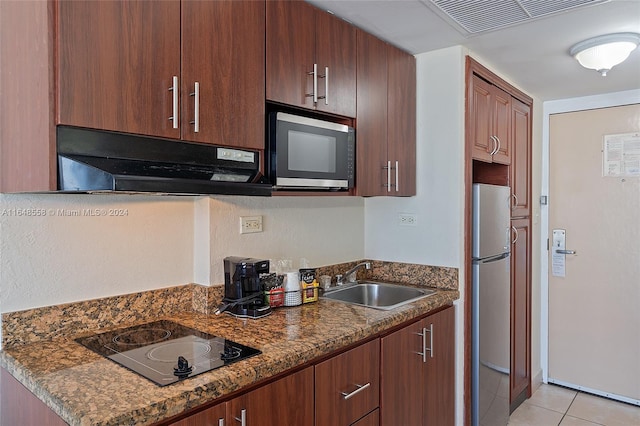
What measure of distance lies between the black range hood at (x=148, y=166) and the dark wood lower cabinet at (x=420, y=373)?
0.93 meters

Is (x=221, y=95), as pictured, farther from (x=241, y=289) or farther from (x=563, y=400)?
(x=563, y=400)

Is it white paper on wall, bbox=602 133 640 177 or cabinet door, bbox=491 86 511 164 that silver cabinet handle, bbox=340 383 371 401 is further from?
white paper on wall, bbox=602 133 640 177

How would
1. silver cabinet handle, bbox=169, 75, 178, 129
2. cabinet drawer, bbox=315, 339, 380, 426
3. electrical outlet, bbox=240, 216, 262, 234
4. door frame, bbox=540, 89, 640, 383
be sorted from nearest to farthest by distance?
silver cabinet handle, bbox=169, 75, 178, 129 → cabinet drawer, bbox=315, 339, 380, 426 → electrical outlet, bbox=240, 216, 262, 234 → door frame, bbox=540, 89, 640, 383

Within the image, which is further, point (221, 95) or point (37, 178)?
point (221, 95)

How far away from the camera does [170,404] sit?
108 cm

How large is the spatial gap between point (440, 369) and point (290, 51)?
170 cm

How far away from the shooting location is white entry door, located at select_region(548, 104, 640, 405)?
3252 mm

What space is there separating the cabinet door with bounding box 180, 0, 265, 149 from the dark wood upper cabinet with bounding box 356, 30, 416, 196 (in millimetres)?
636

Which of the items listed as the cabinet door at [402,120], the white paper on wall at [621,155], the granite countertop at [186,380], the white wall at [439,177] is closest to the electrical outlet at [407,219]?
the white wall at [439,177]

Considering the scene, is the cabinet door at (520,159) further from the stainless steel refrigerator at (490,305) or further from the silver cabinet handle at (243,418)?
the silver cabinet handle at (243,418)

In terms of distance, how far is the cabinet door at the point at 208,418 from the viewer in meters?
1.14

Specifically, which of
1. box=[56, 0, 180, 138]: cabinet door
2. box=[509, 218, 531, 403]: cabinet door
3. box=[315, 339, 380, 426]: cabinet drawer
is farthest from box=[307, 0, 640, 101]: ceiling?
box=[315, 339, 380, 426]: cabinet drawer

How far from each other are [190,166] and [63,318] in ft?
2.30

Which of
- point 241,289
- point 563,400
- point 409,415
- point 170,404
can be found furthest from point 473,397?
point 170,404
